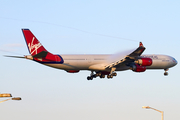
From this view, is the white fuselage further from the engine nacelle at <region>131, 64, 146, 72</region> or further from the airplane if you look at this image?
the engine nacelle at <region>131, 64, 146, 72</region>

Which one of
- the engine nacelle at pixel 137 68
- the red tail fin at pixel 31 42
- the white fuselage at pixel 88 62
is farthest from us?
the engine nacelle at pixel 137 68

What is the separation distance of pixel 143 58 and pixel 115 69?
647cm

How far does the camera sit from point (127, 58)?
80.3 meters

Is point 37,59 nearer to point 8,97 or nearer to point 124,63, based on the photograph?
point 124,63

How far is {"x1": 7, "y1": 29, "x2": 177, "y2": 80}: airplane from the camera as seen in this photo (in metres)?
79.3

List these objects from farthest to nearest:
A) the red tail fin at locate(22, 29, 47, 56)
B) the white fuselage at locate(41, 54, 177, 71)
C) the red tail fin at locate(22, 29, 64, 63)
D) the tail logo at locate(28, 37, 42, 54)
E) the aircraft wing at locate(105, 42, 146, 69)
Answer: the white fuselage at locate(41, 54, 177, 71) → the tail logo at locate(28, 37, 42, 54) → the red tail fin at locate(22, 29, 47, 56) → the red tail fin at locate(22, 29, 64, 63) → the aircraft wing at locate(105, 42, 146, 69)

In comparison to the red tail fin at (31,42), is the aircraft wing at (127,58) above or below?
below

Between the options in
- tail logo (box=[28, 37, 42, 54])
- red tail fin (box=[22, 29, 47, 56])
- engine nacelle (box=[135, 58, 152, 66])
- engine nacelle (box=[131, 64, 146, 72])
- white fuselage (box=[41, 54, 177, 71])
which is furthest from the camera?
engine nacelle (box=[131, 64, 146, 72])

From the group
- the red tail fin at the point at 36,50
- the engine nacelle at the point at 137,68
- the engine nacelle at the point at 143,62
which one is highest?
the red tail fin at the point at 36,50

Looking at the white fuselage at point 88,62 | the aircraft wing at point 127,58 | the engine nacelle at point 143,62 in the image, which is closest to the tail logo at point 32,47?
the white fuselage at point 88,62

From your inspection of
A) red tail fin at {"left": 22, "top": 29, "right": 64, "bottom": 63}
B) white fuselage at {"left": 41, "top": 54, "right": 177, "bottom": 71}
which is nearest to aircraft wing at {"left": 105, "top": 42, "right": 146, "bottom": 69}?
white fuselage at {"left": 41, "top": 54, "right": 177, "bottom": 71}

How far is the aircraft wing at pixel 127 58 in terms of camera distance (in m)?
78.1

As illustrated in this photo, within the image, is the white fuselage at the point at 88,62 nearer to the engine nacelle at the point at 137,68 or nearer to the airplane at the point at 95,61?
the airplane at the point at 95,61

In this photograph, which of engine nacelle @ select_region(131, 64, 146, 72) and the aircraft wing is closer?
the aircraft wing
